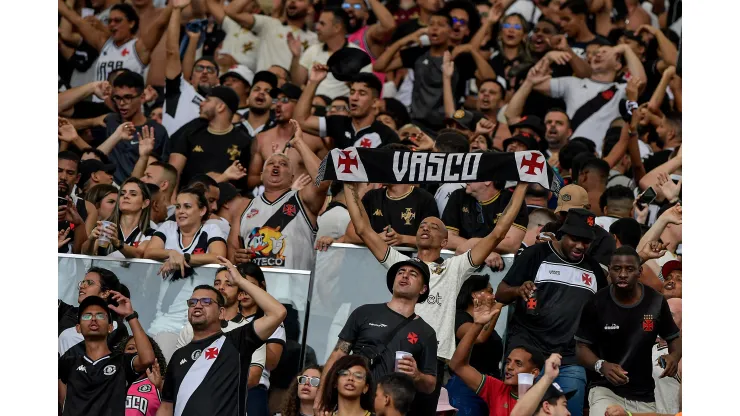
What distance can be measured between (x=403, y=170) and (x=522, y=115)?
397cm

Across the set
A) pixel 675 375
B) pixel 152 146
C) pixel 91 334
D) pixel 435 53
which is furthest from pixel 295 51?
pixel 675 375

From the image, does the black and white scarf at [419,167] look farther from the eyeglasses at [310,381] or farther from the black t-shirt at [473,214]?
the eyeglasses at [310,381]

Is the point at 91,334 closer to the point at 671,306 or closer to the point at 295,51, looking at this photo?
the point at 671,306

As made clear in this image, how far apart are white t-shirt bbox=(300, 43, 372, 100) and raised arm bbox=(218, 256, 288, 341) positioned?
616 centimetres

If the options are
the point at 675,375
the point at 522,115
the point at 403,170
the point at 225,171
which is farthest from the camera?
the point at 522,115

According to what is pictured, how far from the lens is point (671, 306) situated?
12.6 meters

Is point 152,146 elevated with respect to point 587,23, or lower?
lower

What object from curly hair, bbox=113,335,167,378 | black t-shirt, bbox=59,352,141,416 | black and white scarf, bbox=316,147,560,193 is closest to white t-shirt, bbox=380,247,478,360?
black and white scarf, bbox=316,147,560,193

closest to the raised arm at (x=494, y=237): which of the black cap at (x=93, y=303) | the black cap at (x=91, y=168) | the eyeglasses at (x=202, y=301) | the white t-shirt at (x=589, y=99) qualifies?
the eyeglasses at (x=202, y=301)

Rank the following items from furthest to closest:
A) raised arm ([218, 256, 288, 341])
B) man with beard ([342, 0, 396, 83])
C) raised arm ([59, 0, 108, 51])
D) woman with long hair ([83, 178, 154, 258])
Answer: raised arm ([59, 0, 108, 51]) < man with beard ([342, 0, 396, 83]) < woman with long hair ([83, 178, 154, 258]) < raised arm ([218, 256, 288, 341])

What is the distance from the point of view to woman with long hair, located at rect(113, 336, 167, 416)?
12281 millimetres

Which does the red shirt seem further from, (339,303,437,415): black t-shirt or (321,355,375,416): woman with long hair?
(321,355,375,416): woman with long hair

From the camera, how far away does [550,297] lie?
40.5 feet

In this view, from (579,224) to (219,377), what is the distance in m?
3.24
